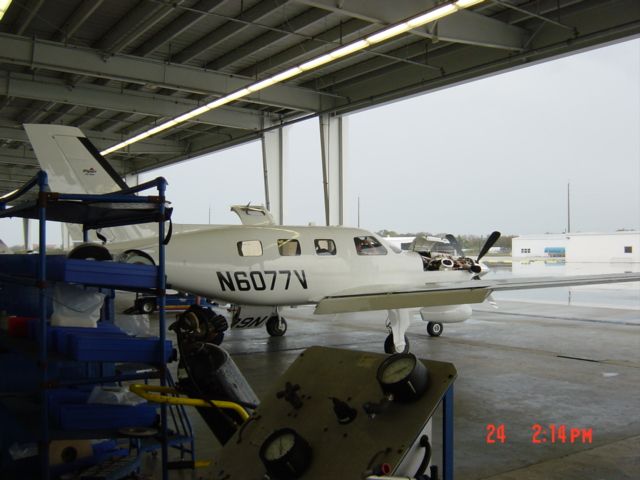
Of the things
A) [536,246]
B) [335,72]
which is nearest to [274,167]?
[335,72]

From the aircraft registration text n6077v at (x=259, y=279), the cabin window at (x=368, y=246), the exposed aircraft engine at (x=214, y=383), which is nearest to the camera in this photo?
the exposed aircraft engine at (x=214, y=383)

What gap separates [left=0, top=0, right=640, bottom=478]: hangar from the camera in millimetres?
6473

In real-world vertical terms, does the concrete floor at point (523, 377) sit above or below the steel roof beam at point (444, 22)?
below

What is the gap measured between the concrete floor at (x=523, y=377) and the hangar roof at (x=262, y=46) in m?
5.80

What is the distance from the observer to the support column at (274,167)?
19.5m

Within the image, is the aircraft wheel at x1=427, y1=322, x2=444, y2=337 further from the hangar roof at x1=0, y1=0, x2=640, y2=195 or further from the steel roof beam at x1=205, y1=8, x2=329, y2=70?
the steel roof beam at x1=205, y1=8, x2=329, y2=70

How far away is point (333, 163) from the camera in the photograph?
17.4 meters

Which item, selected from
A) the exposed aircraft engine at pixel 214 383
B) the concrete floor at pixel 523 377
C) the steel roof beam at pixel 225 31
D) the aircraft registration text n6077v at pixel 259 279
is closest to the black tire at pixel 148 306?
the concrete floor at pixel 523 377

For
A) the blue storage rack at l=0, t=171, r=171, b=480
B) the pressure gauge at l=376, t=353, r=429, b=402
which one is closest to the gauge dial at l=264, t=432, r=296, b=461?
the pressure gauge at l=376, t=353, r=429, b=402

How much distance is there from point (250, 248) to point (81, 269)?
248 inches

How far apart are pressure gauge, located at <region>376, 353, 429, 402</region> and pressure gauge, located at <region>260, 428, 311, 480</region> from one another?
1.48 feet

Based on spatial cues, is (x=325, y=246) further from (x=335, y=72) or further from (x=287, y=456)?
(x=287, y=456)

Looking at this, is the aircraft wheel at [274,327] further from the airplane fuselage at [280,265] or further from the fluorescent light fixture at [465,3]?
the fluorescent light fixture at [465,3]
